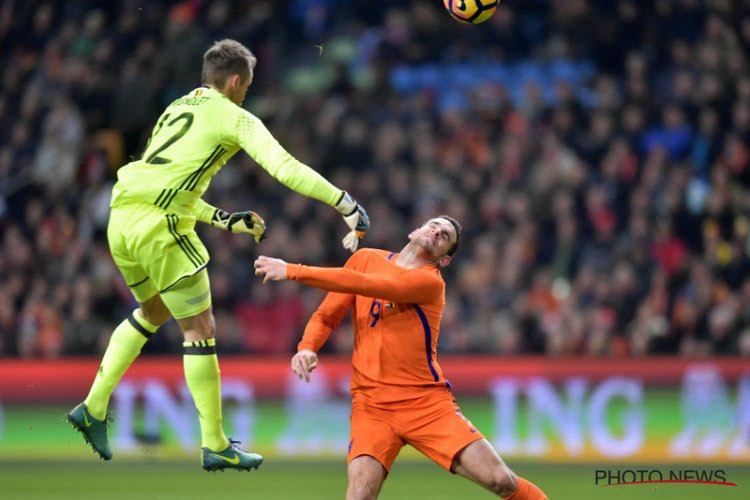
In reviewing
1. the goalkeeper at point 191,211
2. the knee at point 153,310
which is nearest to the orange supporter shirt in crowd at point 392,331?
the goalkeeper at point 191,211

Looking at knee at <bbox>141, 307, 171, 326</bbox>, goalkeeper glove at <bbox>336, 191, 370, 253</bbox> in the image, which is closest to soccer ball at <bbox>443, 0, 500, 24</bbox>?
goalkeeper glove at <bbox>336, 191, 370, 253</bbox>

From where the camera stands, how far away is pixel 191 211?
606 cm

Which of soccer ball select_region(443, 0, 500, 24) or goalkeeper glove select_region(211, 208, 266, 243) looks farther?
soccer ball select_region(443, 0, 500, 24)

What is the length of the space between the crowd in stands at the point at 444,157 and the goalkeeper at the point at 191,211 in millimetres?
4260

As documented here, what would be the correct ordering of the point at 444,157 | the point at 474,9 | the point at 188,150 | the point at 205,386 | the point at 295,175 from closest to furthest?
1. the point at 295,175
2. the point at 188,150
3. the point at 205,386
4. the point at 474,9
5. the point at 444,157

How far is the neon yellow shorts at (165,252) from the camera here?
19.3 ft

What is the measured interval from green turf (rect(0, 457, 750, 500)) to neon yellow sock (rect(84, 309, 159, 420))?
208cm

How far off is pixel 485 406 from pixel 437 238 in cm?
414

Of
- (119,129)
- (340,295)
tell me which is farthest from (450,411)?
(119,129)

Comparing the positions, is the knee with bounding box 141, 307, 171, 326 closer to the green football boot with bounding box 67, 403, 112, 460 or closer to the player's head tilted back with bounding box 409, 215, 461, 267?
the green football boot with bounding box 67, 403, 112, 460

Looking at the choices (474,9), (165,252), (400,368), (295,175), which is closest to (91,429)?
(165,252)

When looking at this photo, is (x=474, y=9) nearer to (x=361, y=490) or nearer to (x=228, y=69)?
(x=228, y=69)

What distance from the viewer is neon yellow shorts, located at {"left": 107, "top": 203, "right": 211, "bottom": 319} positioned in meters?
5.89

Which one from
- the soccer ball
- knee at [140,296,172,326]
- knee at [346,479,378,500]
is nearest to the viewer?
knee at [346,479,378,500]
